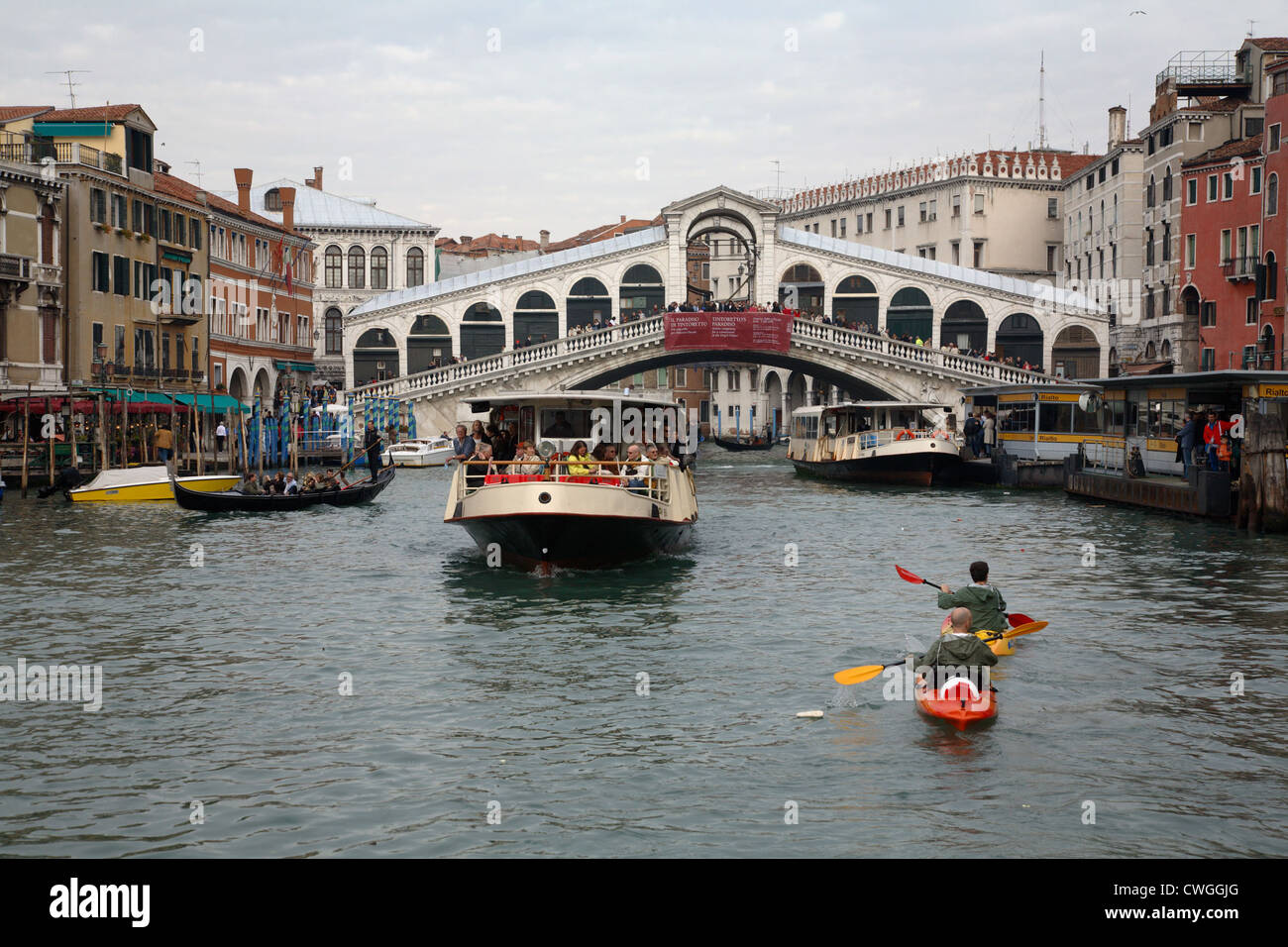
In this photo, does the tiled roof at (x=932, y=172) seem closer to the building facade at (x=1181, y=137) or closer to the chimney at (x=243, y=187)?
the building facade at (x=1181, y=137)

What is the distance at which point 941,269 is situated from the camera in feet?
204

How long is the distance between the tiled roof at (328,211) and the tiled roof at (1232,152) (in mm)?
37455

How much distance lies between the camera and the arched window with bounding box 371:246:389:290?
72.1 m

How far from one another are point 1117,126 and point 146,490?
47943mm

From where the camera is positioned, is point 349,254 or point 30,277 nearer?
point 30,277

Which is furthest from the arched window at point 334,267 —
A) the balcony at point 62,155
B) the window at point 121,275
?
the balcony at point 62,155

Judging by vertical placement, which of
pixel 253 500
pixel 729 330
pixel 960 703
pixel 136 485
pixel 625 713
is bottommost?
pixel 625 713

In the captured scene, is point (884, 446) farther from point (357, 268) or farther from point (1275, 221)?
point (357, 268)

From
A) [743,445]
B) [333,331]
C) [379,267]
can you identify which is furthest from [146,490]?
→ [379,267]

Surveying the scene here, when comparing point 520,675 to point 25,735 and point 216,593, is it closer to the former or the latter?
Answer: point 25,735

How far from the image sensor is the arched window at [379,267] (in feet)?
236

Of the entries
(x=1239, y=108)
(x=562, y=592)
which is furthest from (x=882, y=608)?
(x=1239, y=108)

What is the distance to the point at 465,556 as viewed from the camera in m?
21.0

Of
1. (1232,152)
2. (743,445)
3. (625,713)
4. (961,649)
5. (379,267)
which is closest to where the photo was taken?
(961,649)
